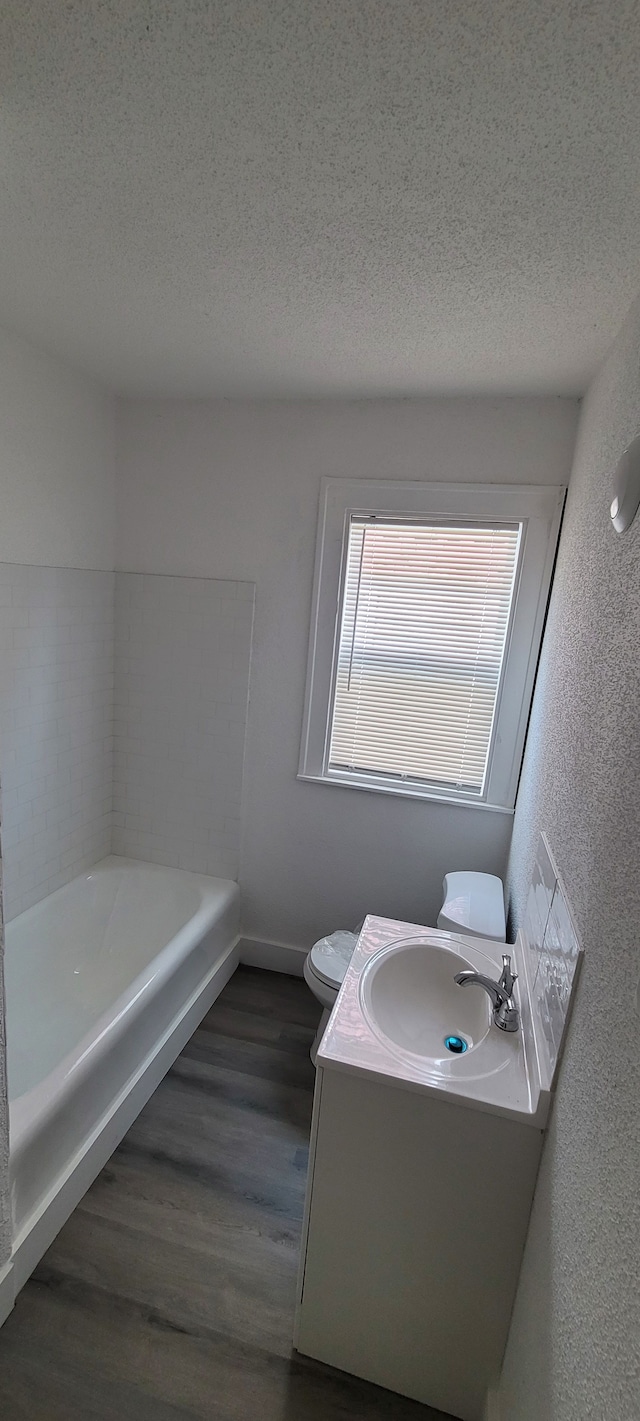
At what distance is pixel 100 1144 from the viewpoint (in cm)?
171

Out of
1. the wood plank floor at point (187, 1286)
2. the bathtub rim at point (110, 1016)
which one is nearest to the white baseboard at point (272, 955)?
the bathtub rim at point (110, 1016)

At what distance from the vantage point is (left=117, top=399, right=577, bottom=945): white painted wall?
7.13ft

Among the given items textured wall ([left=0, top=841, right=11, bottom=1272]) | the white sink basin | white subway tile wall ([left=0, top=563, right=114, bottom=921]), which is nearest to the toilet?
the white sink basin

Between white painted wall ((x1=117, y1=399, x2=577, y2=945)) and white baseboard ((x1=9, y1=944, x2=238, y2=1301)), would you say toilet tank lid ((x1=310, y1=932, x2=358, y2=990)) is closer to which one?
white painted wall ((x1=117, y1=399, x2=577, y2=945))

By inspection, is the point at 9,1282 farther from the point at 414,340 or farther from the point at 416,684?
the point at 414,340

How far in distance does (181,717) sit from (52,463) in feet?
3.60

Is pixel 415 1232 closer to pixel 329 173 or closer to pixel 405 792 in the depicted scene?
pixel 405 792

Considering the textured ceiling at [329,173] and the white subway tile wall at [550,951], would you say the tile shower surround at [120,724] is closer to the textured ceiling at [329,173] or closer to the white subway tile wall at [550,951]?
the textured ceiling at [329,173]

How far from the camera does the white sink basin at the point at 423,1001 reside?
1375 mm

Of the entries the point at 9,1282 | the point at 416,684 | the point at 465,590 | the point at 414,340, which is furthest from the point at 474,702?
the point at 9,1282

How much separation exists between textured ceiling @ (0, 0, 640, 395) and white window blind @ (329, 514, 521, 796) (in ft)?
2.07

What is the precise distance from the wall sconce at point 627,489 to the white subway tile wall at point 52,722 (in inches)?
72.8

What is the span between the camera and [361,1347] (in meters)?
1.32

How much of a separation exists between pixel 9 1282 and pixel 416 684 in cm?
204
